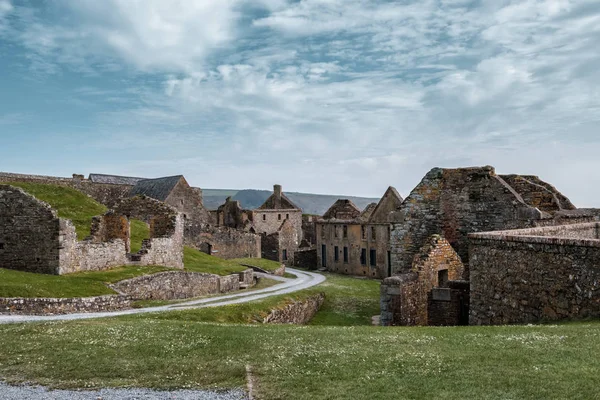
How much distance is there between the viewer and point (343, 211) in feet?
251

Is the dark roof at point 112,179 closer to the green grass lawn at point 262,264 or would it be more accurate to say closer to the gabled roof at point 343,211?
the green grass lawn at point 262,264

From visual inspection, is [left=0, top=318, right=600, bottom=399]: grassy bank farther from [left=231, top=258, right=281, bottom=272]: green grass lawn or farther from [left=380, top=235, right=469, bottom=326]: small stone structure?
[left=231, top=258, right=281, bottom=272]: green grass lawn

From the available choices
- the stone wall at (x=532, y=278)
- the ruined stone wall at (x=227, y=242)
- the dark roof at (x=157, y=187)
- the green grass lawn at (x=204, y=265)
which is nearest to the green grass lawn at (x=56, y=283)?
the green grass lawn at (x=204, y=265)

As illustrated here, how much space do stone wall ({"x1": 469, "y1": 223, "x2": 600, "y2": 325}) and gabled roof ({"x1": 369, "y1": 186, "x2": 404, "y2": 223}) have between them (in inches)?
1438

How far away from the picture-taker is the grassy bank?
361 inches

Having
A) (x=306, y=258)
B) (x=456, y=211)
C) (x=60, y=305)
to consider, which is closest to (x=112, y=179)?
(x=306, y=258)

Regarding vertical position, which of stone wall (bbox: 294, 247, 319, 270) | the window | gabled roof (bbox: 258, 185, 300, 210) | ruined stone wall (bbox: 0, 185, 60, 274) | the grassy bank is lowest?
stone wall (bbox: 294, 247, 319, 270)

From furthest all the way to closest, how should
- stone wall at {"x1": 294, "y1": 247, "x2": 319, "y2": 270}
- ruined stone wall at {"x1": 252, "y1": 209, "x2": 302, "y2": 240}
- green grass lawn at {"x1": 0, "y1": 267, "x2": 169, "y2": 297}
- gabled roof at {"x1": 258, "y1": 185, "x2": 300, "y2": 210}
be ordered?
gabled roof at {"x1": 258, "y1": 185, "x2": 300, "y2": 210}
ruined stone wall at {"x1": 252, "y1": 209, "x2": 302, "y2": 240}
stone wall at {"x1": 294, "y1": 247, "x2": 319, "y2": 270}
green grass lawn at {"x1": 0, "y1": 267, "x2": 169, "y2": 297}

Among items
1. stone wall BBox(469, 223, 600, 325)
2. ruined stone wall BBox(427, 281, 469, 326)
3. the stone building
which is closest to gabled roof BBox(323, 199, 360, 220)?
the stone building

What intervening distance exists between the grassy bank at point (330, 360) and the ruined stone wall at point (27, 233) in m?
14.4

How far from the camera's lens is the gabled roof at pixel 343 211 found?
248ft

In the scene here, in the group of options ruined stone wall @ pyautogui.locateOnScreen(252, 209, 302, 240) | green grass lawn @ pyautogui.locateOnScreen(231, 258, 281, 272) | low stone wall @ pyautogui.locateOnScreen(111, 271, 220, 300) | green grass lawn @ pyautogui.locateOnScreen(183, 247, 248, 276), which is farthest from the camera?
ruined stone wall @ pyautogui.locateOnScreen(252, 209, 302, 240)

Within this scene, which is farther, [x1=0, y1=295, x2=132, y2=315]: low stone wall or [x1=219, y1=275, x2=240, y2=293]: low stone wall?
[x1=219, y1=275, x2=240, y2=293]: low stone wall

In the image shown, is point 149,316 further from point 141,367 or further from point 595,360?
point 595,360
